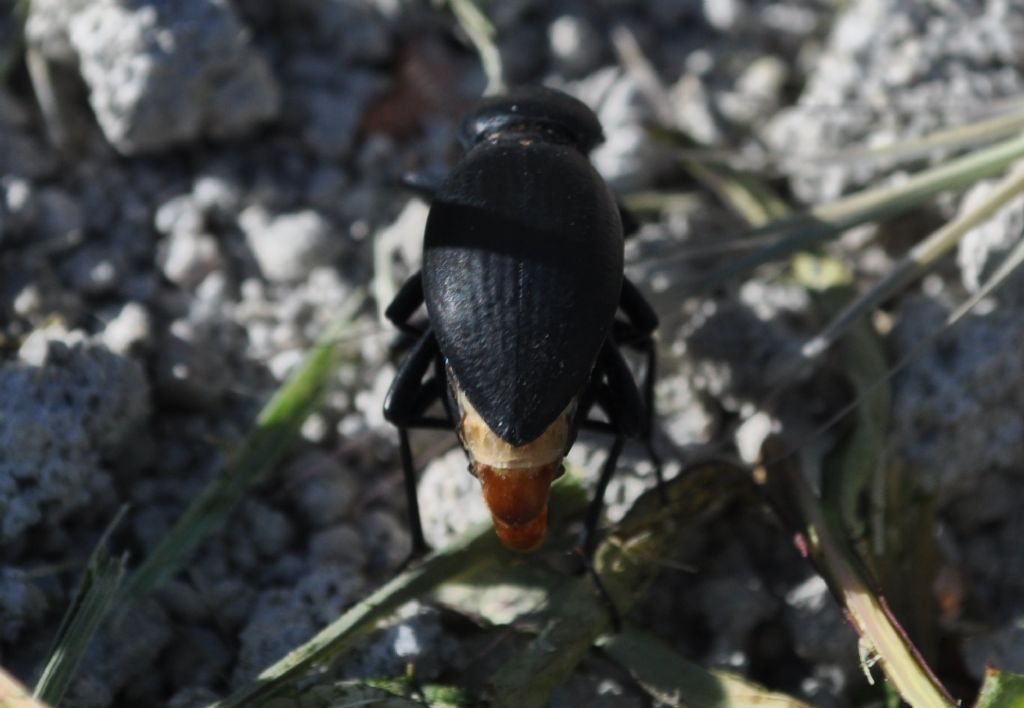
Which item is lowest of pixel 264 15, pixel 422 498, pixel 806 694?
pixel 806 694

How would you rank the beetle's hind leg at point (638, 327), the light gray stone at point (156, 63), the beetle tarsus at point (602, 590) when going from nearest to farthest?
the beetle tarsus at point (602, 590), the beetle's hind leg at point (638, 327), the light gray stone at point (156, 63)

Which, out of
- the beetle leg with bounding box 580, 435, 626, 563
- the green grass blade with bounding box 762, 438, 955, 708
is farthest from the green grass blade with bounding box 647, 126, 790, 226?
the beetle leg with bounding box 580, 435, 626, 563

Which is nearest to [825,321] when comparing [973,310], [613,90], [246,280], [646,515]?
[973,310]

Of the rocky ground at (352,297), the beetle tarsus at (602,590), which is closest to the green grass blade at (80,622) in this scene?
the rocky ground at (352,297)

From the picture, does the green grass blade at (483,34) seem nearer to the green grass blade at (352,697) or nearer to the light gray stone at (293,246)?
the light gray stone at (293,246)

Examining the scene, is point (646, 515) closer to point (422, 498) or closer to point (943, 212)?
point (422, 498)

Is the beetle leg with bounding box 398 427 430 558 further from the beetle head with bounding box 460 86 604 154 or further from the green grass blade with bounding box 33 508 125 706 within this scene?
the beetle head with bounding box 460 86 604 154

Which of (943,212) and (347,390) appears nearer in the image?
(347,390)
